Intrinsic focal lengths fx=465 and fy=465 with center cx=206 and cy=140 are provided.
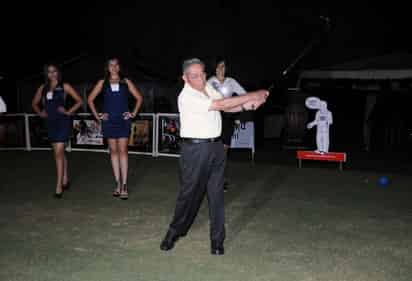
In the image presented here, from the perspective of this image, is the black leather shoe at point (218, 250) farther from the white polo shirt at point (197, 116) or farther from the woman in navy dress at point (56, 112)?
the woman in navy dress at point (56, 112)

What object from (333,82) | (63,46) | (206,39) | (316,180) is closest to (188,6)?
(206,39)

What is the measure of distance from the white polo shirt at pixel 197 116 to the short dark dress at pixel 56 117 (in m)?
3.02

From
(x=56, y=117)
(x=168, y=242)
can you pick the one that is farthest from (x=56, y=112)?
(x=168, y=242)

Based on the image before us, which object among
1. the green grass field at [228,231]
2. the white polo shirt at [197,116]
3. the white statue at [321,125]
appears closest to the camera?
the green grass field at [228,231]

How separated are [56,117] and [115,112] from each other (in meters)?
0.92

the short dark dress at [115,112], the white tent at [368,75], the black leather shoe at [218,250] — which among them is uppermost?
the white tent at [368,75]

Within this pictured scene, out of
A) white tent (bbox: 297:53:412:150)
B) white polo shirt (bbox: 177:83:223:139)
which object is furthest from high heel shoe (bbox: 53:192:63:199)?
white tent (bbox: 297:53:412:150)

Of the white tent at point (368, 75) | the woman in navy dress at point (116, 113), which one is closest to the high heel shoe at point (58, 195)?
the woman in navy dress at point (116, 113)

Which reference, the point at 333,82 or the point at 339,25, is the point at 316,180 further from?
the point at 339,25

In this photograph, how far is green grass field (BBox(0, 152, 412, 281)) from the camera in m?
3.83

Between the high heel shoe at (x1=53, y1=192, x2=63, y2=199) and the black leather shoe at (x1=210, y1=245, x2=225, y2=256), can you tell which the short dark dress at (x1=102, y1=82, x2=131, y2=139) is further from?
the black leather shoe at (x1=210, y1=245, x2=225, y2=256)

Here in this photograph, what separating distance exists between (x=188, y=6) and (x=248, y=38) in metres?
3.82

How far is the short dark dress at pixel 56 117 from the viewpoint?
655 centimetres

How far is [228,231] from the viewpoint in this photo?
4.98 meters
